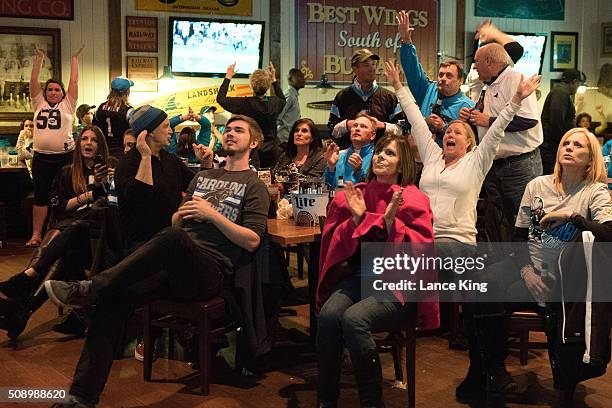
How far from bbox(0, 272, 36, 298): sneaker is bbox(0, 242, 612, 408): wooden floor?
28 centimetres

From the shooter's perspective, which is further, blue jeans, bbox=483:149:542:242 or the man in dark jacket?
the man in dark jacket

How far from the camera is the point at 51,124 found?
22.1ft

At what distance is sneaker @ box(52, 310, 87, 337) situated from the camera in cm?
454

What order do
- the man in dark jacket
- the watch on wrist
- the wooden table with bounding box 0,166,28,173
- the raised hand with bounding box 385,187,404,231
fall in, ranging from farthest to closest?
the wooden table with bounding box 0,166,28,173 < the man in dark jacket < the watch on wrist < the raised hand with bounding box 385,187,404,231

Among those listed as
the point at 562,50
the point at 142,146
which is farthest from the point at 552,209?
the point at 562,50

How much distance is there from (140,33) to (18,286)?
16.1 feet

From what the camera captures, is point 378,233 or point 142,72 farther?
point 142,72

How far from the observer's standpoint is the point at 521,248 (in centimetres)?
360

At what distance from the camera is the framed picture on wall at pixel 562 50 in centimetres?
1048

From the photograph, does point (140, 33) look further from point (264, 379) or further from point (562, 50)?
point (264, 379)

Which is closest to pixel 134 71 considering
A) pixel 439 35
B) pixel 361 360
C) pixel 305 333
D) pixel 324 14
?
pixel 324 14

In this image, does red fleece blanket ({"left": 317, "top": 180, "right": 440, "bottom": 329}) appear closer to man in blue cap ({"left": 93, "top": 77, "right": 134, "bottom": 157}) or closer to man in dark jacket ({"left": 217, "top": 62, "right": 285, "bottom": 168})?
man in blue cap ({"left": 93, "top": 77, "right": 134, "bottom": 157})

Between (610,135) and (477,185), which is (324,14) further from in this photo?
(477,185)

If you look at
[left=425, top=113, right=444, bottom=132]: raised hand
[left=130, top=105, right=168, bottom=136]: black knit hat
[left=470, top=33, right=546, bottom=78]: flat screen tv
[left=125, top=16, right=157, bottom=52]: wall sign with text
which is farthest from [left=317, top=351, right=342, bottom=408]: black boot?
[left=470, top=33, right=546, bottom=78]: flat screen tv
